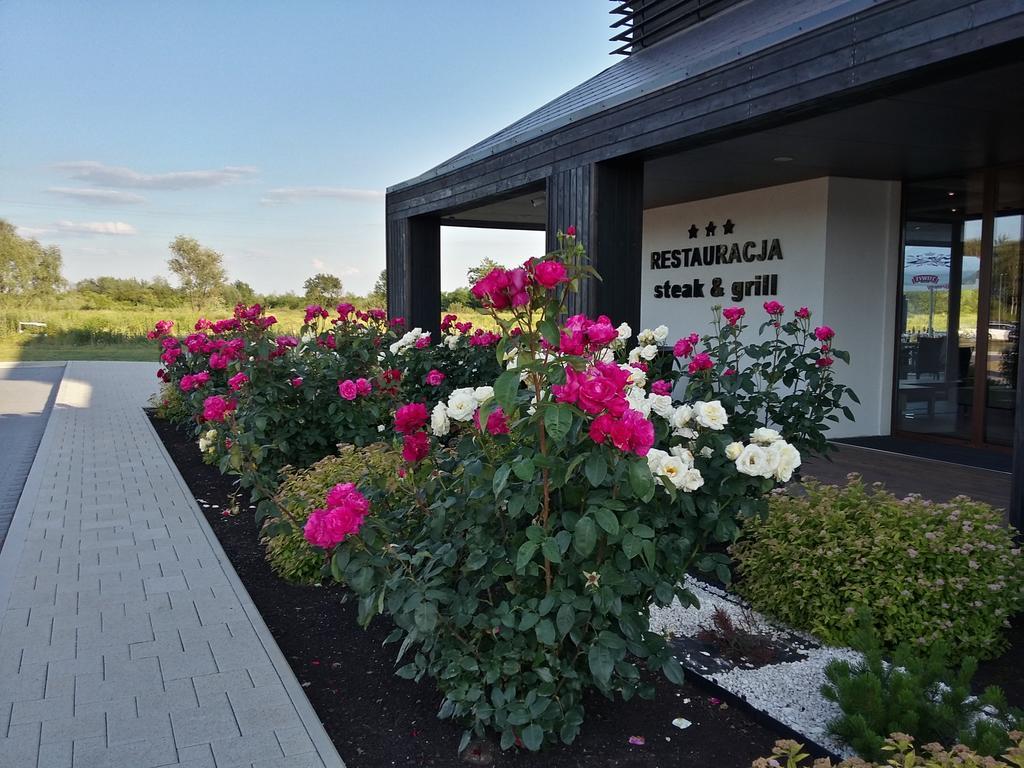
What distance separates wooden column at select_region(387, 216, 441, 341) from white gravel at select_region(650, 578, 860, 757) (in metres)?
7.00

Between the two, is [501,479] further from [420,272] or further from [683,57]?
[420,272]

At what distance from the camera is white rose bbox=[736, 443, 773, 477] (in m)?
2.38

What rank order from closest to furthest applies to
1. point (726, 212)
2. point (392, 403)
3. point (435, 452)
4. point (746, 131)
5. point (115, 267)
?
point (435, 452)
point (746, 131)
point (392, 403)
point (726, 212)
point (115, 267)

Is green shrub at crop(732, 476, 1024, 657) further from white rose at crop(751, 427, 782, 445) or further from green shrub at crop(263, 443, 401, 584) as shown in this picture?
green shrub at crop(263, 443, 401, 584)

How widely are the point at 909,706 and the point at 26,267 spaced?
130 feet

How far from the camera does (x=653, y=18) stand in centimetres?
957

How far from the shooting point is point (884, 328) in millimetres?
8352

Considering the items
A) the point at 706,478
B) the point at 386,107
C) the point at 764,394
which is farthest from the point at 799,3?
the point at 386,107

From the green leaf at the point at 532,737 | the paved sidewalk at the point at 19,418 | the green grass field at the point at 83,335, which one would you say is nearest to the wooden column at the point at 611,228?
the green leaf at the point at 532,737

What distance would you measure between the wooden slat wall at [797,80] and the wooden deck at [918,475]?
2.42 metres

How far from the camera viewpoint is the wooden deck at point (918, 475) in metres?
5.48

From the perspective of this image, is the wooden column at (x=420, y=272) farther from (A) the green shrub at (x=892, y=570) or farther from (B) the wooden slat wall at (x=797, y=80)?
(A) the green shrub at (x=892, y=570)

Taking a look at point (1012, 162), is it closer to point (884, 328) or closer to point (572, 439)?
point (884, 328)

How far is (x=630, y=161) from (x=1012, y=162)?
3.73 m
